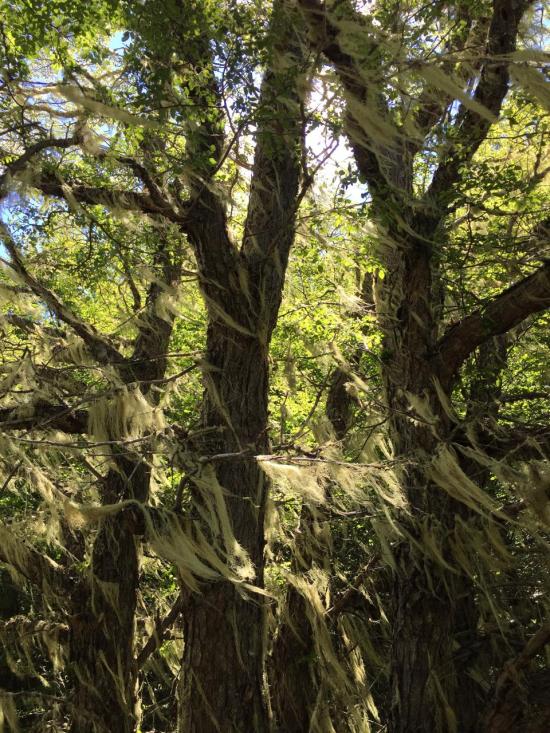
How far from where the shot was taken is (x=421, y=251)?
4.39 metres

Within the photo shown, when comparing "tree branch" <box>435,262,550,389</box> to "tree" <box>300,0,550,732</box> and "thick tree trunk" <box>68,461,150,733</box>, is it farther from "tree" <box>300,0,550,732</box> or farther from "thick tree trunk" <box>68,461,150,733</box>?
"thick tree trunk" <box>68,461,150,733</box>

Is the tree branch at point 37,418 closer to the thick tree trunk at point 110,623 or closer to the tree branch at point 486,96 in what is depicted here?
the thick tree trunk at point 110,623

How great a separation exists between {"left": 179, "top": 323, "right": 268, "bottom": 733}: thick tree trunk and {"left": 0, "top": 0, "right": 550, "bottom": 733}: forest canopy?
2 cm

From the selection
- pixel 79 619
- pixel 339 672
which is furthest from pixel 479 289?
pixel 79 619

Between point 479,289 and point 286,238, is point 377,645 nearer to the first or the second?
point 479,289

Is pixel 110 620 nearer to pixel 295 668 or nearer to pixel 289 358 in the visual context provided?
pixel 295 668

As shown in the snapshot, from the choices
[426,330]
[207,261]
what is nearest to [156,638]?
[207,261]

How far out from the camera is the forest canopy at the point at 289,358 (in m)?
3.43

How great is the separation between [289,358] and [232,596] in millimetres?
1591

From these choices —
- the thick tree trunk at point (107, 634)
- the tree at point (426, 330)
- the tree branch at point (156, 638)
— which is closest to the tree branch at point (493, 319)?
the tree at point (426, 330)

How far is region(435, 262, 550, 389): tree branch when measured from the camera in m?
3.75

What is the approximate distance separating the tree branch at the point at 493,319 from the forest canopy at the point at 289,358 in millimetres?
14

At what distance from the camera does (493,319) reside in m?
3.96

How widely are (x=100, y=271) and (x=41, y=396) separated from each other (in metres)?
1.39
